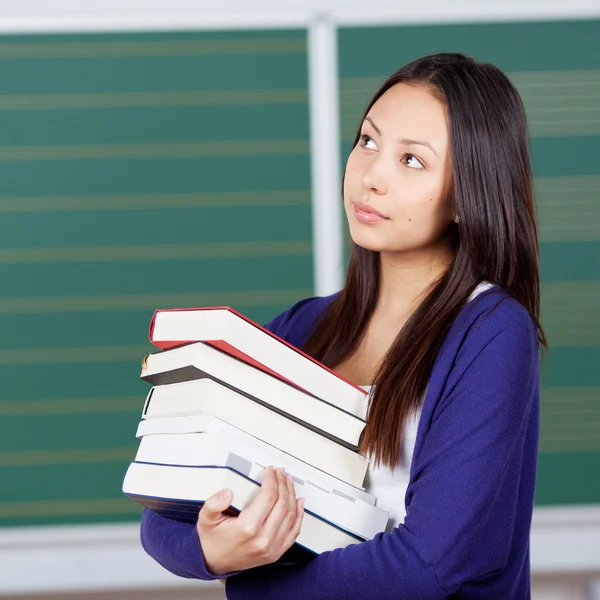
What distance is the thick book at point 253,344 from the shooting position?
3.45 ft

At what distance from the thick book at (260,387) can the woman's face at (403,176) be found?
0.24m

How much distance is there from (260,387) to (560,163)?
A: 1.35m

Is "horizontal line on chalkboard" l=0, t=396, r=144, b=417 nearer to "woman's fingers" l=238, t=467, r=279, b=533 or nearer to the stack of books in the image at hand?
the stack of books

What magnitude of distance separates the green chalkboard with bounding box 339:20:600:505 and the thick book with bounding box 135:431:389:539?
3.82 ft

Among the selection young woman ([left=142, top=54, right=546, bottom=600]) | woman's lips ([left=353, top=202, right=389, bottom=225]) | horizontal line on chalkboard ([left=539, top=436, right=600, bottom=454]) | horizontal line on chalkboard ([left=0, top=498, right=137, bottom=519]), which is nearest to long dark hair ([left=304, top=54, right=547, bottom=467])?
young woman ([left=142, top=54, right=546, bottom=600])

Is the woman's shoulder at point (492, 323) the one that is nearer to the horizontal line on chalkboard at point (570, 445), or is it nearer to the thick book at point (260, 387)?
the thick book at point (260, 387)

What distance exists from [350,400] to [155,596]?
1338 mm

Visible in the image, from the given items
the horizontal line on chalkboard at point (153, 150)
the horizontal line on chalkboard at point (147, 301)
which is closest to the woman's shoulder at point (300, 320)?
the horizontal line on chalkboard at point (147, 301)

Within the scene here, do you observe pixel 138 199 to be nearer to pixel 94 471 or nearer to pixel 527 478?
pixel 94 471

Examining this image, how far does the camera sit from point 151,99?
211 centimetres

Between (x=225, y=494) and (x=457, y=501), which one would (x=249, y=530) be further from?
(x=457, y=501)

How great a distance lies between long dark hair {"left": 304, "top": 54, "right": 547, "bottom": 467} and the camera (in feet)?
3.71

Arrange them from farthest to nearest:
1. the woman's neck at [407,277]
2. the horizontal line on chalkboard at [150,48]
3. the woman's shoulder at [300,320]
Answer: the horizontal line on chalkboard at [150,48]
the woman's shoulder at [300,320]
the woman's neck at [407,277]

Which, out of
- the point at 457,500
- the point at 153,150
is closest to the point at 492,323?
the point at 457,500
